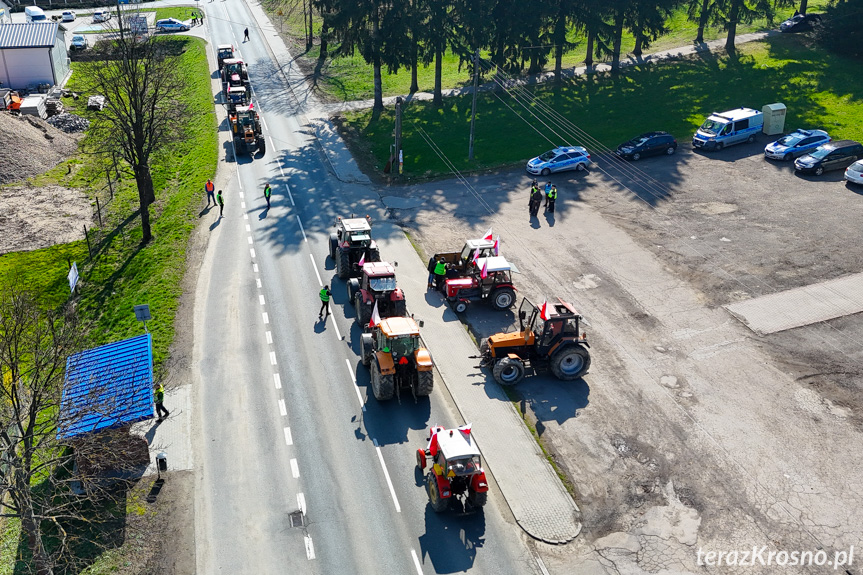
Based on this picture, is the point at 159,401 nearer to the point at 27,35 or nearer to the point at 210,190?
the point at 210,190

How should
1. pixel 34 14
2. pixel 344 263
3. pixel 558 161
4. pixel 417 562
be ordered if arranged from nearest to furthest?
1. pixel 417 562
2. pixel 344 263
3. pixel 558 161
4. pixel 34 14

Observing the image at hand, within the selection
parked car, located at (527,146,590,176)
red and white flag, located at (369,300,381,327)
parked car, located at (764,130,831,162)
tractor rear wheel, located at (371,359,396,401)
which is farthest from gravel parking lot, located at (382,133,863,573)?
tractor rear wheel, located at (371,359,396,401)

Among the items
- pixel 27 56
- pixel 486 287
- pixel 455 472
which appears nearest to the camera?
pixel 455 472

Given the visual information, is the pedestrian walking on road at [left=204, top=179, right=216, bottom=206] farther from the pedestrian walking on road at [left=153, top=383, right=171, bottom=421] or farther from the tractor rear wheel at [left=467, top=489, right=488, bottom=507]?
the tractor rear wheel at [left=467, top=489, right=488, bottom=507]

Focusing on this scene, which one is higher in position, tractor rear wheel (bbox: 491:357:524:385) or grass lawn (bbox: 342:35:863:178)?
grass lawn (bbox: 342:35:863:178)

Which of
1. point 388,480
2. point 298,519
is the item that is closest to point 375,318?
point 388,480
